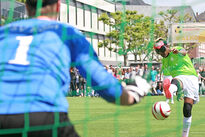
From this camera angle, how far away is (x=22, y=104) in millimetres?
2227

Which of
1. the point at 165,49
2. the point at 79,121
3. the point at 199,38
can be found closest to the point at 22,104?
the point at 199,38

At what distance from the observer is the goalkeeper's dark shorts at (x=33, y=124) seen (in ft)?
7.04

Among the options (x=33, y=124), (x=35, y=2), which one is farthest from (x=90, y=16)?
(x=33, y=124)

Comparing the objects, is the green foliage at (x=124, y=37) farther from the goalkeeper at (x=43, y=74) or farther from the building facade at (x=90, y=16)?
the goalkeeper at (x=43, y=74)

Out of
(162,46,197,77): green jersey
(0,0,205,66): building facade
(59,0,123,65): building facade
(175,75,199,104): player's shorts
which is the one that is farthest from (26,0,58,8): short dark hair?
(162,46,197,77): green jersey

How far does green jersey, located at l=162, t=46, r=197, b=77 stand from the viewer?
7176mm

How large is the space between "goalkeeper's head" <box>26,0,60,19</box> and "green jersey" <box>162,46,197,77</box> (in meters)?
4.91

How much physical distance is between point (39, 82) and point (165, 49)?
202 inches

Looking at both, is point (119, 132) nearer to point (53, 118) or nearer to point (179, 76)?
point (179, 76)

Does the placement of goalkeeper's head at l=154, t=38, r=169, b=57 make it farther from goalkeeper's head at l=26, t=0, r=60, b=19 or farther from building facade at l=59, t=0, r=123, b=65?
goalkeeper's head at l=26, t=0, r=60, b=19

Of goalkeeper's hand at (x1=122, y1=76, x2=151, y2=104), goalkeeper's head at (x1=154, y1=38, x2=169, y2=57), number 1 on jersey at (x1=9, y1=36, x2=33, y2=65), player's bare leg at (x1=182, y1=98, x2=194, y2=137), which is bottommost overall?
player's bare leg at (x1=182, y1=98, x2=194, y2=137)

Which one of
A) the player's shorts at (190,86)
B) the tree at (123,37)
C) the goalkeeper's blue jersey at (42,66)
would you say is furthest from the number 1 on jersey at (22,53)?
the player's shorts at (190,86)

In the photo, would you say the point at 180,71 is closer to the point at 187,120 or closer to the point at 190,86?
the point at 190,86

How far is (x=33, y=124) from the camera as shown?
84.4 inches
